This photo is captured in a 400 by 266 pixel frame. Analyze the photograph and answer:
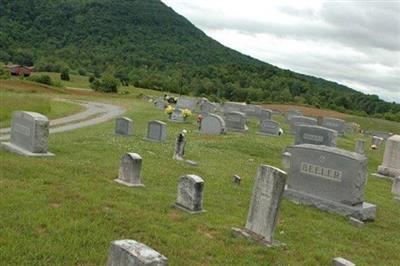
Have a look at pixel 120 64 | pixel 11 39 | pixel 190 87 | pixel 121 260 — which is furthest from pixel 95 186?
pixel 11 39

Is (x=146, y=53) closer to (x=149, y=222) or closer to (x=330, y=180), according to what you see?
(x=330, y=180)

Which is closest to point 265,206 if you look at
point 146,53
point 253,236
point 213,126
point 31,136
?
point 253,236

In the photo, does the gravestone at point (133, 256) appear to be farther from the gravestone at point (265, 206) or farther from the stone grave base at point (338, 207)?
the stone grave base at point (338, 207)

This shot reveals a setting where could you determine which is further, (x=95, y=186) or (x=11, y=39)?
(x=11, y=39)

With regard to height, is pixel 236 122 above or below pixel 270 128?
above

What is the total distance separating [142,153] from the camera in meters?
17.2

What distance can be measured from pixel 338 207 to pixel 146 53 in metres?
126

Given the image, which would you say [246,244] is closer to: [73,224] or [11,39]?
[73,224]

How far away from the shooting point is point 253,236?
8.88m

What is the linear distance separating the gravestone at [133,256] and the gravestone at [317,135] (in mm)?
16638

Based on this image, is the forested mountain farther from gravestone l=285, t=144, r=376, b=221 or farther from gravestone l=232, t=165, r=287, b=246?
gravestone l=232, t=165, r=287, b=246

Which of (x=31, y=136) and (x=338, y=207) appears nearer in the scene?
(x=338, y=207)

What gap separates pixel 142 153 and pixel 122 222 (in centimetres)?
872

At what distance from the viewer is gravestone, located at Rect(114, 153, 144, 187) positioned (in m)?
12.0
